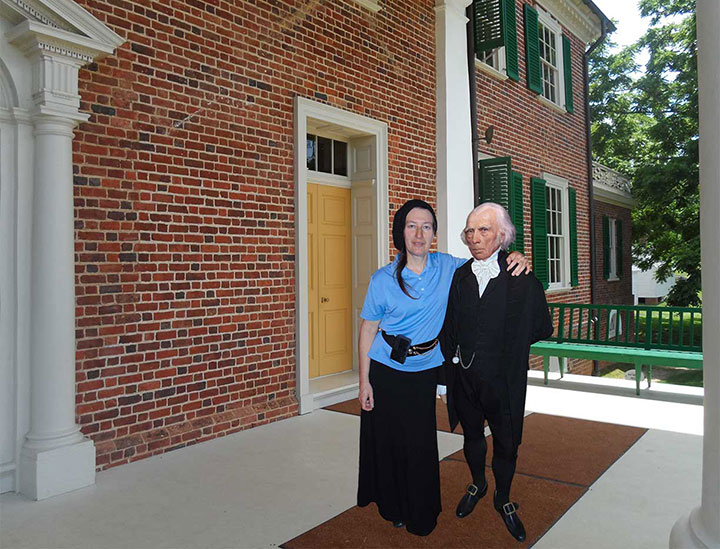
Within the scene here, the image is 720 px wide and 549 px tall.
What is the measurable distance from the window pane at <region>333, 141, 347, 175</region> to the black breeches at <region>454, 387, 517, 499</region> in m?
4.43

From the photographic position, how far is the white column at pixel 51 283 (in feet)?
12.8

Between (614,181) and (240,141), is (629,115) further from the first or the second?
(240,141)

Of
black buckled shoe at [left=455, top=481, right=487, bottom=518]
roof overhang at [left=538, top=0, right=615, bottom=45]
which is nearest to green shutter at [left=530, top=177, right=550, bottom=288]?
roof overhang at [left=538, top=0, right=615, bottom=45]

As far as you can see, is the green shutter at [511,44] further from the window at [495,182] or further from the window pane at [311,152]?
the window pane at [311,152]

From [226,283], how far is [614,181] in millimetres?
13304

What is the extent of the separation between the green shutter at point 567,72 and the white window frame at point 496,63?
272cm

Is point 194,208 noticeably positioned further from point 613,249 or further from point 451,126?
point 613,249

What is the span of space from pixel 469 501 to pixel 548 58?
33.9 feet

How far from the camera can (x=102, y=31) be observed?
4059 mm

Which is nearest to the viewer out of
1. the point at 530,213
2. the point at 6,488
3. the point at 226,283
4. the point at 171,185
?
the point at 6,488

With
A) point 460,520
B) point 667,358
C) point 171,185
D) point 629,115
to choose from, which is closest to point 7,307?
point 171,185

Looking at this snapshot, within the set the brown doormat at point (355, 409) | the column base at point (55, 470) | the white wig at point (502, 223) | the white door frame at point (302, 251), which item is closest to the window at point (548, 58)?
the white door frame at point (302, 251)

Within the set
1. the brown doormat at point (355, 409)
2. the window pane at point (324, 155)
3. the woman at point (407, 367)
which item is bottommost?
the brown doormat at point (355, 409)

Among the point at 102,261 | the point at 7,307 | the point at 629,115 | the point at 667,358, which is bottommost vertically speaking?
the point at 667,358
